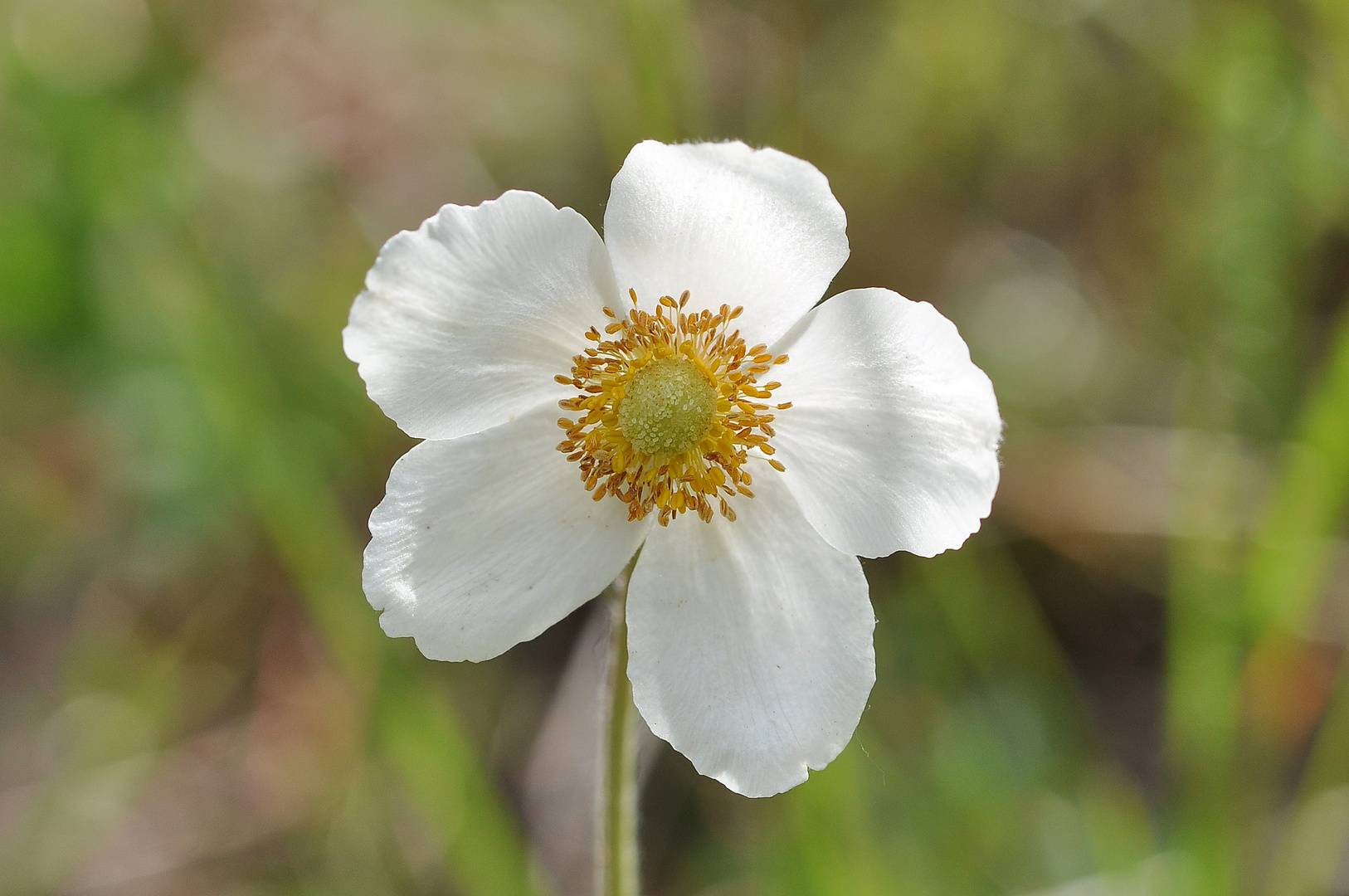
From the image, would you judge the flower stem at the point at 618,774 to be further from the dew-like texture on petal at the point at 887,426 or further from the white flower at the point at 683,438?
the dew-like texture on petal at the point at 887,426

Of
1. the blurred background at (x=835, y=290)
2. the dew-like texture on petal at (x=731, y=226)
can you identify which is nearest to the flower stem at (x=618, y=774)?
the dew-like texture on petal at (x=731, y=226)

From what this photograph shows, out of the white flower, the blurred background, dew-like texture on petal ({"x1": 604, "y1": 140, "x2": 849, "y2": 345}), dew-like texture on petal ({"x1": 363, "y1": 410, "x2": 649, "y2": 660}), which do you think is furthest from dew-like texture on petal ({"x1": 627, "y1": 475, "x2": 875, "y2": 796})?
the blurred background

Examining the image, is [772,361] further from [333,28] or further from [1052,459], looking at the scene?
[333,28]

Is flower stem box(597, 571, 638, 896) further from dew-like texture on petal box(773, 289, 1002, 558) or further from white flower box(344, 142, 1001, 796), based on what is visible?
dew-like texture on petal box(773, 289, 1002, 558)

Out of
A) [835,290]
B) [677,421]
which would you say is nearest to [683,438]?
[677,421]

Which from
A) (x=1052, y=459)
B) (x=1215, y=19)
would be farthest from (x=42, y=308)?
(x=1215, y=19)
